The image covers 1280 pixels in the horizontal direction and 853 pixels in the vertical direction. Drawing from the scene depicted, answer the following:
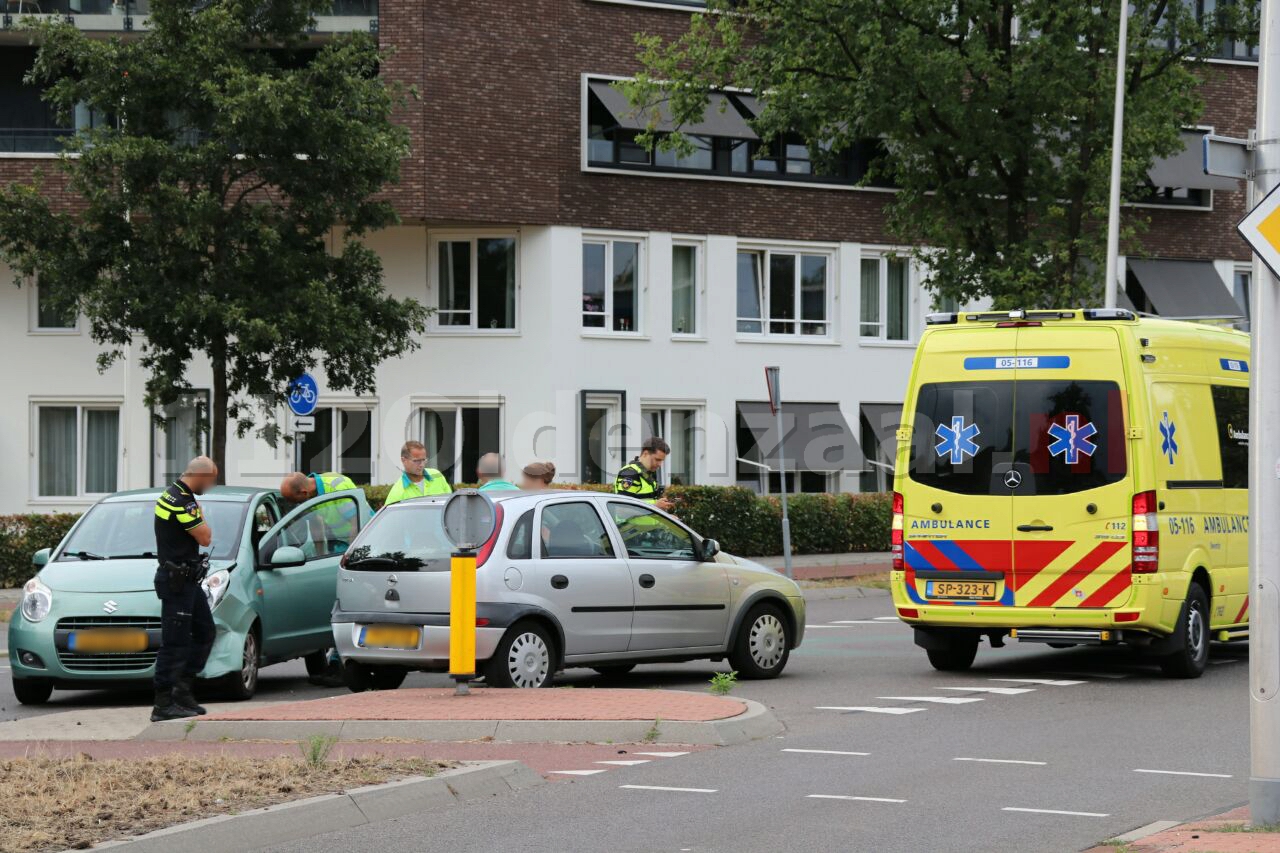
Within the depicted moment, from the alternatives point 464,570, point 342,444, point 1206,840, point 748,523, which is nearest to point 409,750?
point 464,570

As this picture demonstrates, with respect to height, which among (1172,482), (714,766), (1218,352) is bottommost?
(714,766)

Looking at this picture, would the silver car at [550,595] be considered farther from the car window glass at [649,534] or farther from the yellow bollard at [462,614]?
the yellow bollard at [462,614]

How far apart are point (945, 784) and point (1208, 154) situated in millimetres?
3470

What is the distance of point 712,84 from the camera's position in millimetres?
29906

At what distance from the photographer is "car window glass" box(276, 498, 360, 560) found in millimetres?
14578

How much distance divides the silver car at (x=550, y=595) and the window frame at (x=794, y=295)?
2193 cm

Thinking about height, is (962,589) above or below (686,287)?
below

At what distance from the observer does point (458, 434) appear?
34.0m

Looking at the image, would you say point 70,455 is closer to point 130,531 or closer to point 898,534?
point 130,531

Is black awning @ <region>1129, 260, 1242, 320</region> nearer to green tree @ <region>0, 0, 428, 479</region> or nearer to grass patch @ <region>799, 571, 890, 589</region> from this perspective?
grass patch @ <region>799, 571, 890, 589</region>

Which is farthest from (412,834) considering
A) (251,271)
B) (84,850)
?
(251,271)

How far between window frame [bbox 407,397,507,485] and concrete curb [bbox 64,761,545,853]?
24418mm

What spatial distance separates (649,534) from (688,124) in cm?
2012

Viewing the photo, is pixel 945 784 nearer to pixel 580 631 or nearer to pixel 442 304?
pixel 580 631
